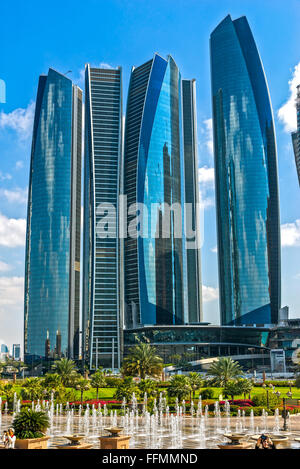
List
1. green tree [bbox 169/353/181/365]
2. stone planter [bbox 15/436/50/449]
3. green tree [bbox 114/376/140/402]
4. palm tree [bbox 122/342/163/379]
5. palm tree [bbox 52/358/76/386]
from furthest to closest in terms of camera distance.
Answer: green tree [bbox 169/353/181/365] → palm tree [bbox 122/342/163/379] → palm tree [bbox 52/358/76/386] → green tree [bbox 114/376/140/402] → stone planter [bbox 15/436/50/449]

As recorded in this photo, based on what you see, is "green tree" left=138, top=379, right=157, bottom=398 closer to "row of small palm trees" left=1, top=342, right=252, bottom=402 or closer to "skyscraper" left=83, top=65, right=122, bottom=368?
"row of small palm trees" left=1, top=342, right=252, bottom=402

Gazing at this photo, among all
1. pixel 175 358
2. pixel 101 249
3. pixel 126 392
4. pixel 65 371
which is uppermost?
pixel 101 249

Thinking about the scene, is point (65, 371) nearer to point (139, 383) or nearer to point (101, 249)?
point (139, 383)

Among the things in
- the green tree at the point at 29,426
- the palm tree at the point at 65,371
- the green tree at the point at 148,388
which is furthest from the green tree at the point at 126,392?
the green tree at the point at 29,426

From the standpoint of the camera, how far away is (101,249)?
189000mm

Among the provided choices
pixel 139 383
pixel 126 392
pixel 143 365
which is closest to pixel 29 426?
pixel 126 392

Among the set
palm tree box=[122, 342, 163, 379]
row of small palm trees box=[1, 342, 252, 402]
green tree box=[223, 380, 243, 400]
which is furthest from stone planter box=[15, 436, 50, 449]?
palm tree box=[122, 342, 163, 379]

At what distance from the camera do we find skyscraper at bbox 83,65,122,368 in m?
183

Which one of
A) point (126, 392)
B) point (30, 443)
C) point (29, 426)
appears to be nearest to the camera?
point (30, 443)

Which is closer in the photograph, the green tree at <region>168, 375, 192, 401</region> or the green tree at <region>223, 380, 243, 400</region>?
the green tree at <region>168, 375, 192, 401</region>

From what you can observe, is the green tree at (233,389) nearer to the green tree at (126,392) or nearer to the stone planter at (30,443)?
the green tree at (126,392)

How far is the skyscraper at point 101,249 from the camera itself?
599 ft
